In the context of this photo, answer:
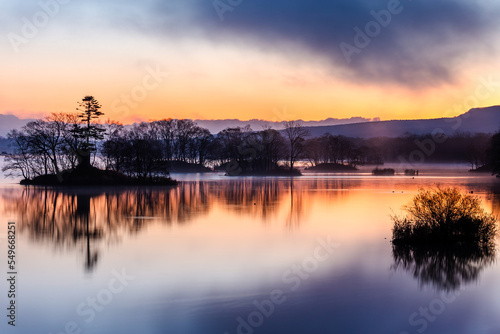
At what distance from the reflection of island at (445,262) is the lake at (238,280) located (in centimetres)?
5

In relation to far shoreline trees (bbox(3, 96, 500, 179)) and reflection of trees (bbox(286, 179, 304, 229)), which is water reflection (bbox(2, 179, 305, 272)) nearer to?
reflection of trees (bbox(286, 179, 304, 229))

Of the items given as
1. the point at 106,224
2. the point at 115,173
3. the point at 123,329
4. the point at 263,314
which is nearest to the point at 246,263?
the point at 263,314

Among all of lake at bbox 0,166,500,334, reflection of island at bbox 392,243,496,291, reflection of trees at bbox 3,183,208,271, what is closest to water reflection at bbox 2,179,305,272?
reflection of trees at bbox 3,183,208,271

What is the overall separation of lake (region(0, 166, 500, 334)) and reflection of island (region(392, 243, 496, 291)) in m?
0.05

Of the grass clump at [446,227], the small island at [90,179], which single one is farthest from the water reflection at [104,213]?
the small island at [90,179]

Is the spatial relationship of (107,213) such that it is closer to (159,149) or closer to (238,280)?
(238,280)

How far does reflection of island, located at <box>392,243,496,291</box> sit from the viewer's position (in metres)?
13.9

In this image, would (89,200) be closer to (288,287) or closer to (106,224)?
(106,224)

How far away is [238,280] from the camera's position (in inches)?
535

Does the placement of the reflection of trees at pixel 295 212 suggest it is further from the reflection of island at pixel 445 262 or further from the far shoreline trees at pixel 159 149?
the far shoreline trees at pixel 159 149

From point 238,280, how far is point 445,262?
6726 mm

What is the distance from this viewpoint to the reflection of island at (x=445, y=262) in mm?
13859

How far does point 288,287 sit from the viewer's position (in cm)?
1290

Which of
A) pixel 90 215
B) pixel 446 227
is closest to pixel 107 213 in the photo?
pixel 90 215
